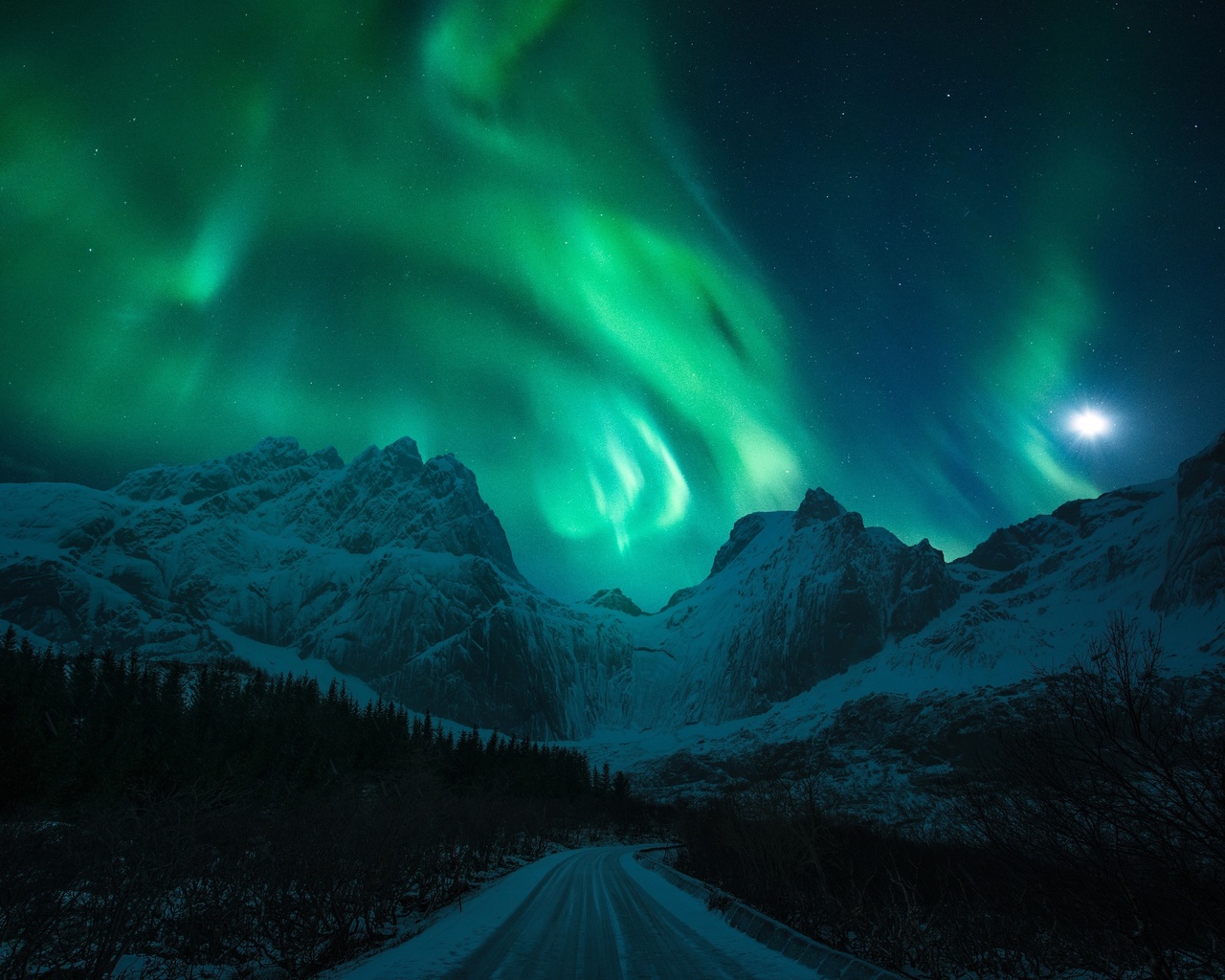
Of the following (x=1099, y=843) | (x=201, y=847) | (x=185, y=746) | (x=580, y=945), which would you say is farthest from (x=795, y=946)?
(x=185, y=746)

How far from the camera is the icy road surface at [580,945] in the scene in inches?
457

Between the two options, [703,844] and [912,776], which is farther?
[912,776]

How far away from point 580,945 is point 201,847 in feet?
26.5

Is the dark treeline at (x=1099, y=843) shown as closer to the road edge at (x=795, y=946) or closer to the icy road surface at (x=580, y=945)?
the road edge at (x=795, y=946)

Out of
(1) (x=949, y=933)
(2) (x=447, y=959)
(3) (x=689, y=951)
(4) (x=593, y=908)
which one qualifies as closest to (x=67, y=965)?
(2) (x=447, y=959)

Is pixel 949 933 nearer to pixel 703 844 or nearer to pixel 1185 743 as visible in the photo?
pixel 1185 743

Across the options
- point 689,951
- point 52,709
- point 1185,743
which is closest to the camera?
point 1185,743

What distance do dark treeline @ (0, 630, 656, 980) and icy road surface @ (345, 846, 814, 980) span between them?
215 centimetres

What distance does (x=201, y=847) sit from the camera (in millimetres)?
13508

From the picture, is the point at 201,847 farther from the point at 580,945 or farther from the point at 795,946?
the point at 795,946

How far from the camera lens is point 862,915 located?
15328 mm

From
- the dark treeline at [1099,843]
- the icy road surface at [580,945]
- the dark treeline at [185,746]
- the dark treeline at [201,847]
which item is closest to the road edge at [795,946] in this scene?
the icy road surface at [580,945]

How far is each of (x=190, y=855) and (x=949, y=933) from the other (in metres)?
15.3

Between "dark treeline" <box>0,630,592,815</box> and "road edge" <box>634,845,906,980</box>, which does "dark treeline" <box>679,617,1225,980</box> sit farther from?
"dark treeline" <box>0,630,592,815</box>
